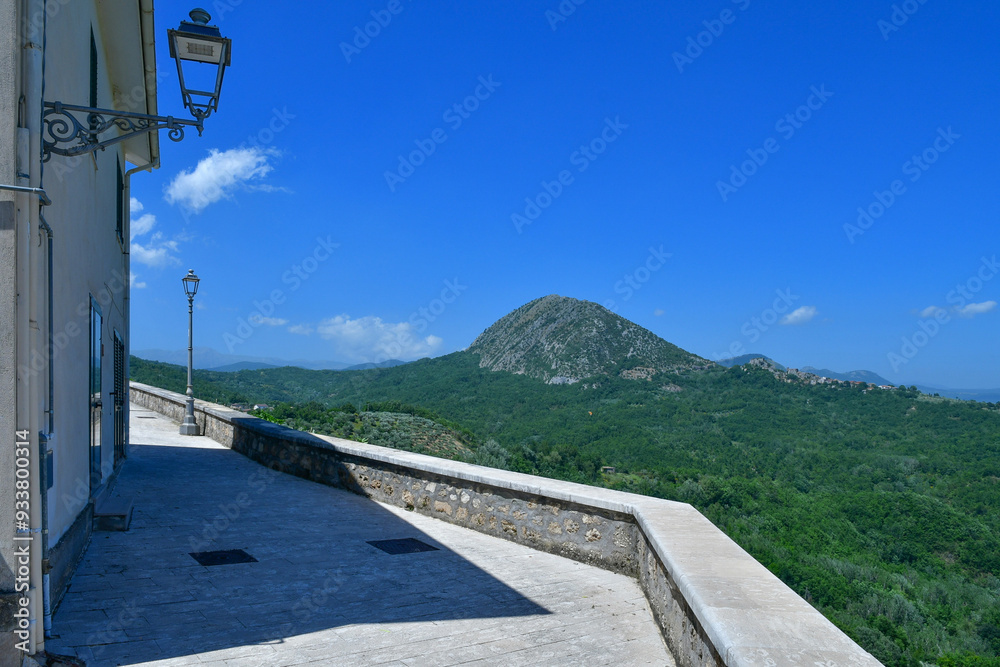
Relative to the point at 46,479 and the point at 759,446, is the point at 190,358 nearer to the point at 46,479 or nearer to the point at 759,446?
the point at 46,479

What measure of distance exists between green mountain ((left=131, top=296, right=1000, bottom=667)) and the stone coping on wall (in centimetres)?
635

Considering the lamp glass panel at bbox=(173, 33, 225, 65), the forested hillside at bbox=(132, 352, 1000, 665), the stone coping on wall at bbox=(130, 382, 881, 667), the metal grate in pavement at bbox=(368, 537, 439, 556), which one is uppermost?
the lamp glass panel at bbox=(173, 33, 225, 65)

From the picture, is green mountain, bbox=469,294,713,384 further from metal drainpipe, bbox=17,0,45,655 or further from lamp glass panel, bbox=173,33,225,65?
metal drainpipe, bbox=17,0,45,655

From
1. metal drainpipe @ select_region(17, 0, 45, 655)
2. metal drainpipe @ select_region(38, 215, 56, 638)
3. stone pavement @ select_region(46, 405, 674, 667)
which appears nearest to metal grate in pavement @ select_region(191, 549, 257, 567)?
stone pavement @ select_region(46, 405, 674, 667)

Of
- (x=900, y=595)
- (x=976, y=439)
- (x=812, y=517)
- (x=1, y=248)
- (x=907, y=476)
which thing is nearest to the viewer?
(x=1, y=248)

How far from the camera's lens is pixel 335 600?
4.28m

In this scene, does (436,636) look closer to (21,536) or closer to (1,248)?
(21,536)

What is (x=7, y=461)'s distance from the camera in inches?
119

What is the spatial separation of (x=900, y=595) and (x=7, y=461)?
89.7 ft

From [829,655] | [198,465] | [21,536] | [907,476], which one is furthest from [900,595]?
[21,536]

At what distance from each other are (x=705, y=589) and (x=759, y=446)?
2181 inches

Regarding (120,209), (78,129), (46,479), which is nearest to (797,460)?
(120,209)

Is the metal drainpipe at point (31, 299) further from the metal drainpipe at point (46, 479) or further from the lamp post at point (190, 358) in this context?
the lamp post at point (190, 358)

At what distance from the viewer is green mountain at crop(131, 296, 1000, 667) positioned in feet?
77.6
